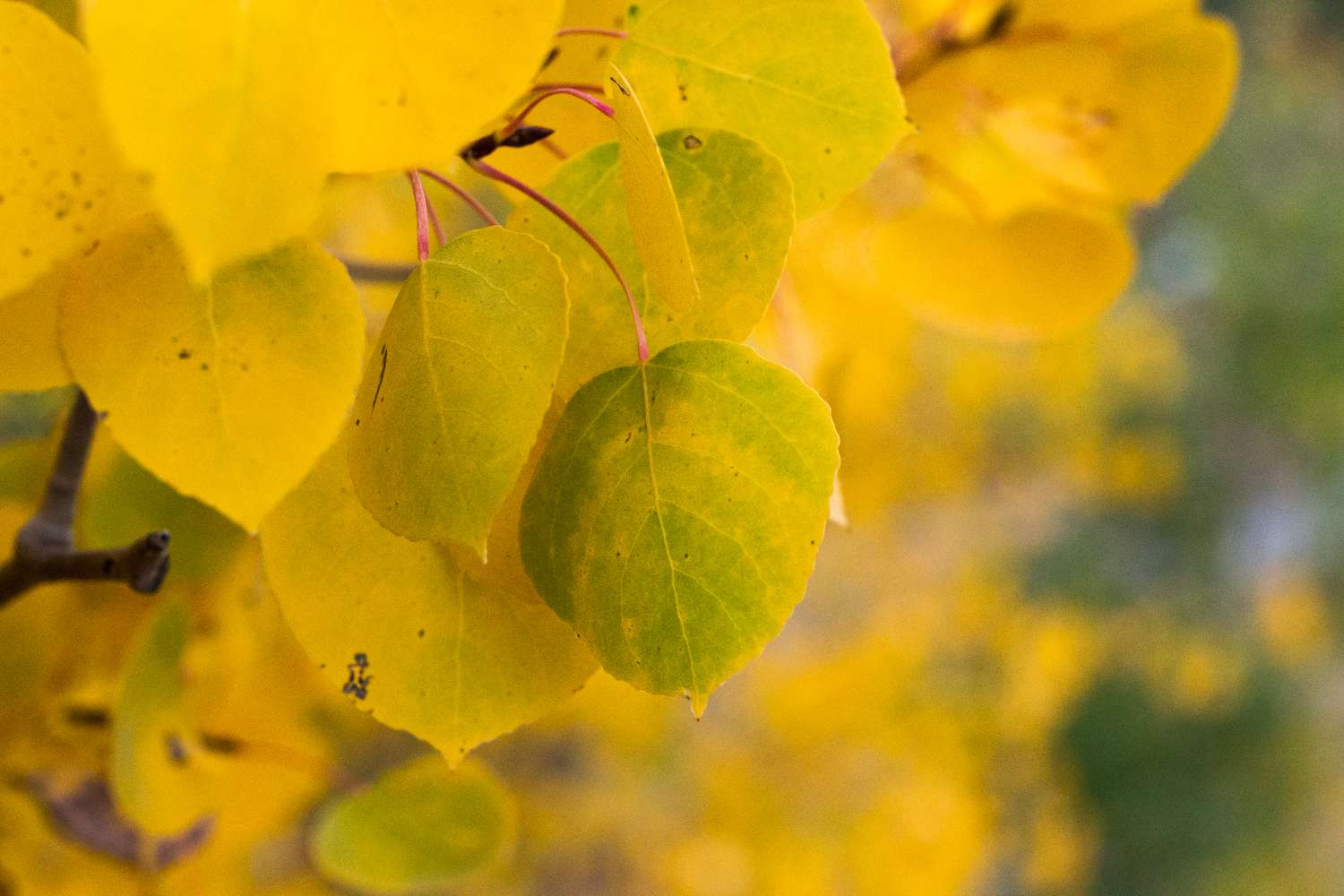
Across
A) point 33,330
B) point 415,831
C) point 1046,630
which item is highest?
point 33,330

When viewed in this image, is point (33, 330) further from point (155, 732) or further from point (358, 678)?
point (155, 732)

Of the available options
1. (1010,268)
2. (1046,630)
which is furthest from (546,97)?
(1046,630)

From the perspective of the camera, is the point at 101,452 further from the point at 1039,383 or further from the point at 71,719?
the point at 1039,383

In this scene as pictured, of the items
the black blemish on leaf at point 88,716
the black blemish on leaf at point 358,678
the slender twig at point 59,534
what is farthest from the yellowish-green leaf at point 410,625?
the black blemish on leaf at point 88,716

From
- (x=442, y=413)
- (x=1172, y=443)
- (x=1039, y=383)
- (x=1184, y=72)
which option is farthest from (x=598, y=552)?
(x=1172, y=443)

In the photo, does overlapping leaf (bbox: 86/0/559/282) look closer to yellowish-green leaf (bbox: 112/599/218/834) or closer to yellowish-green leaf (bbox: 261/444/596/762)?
yellowish-green leaf (bbox: 261/444/596/762)

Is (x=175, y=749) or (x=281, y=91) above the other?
(x=281, y=91)
